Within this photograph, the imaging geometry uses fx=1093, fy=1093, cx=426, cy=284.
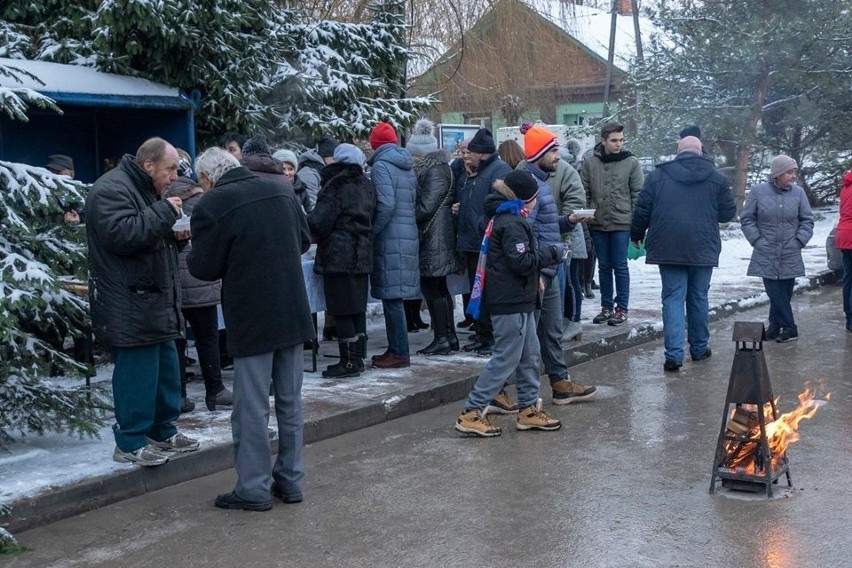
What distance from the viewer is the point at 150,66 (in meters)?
10.4

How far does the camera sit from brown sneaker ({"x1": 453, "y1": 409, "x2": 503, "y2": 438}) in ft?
24.1

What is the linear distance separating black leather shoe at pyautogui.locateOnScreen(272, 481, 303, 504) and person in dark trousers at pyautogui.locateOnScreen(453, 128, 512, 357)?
3.51 m

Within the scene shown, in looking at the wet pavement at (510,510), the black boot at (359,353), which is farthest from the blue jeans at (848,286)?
the black boot at (359,353)

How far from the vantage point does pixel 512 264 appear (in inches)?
279

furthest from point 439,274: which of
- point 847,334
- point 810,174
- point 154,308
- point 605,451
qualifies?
point 810,174

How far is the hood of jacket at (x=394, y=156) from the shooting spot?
9.18 metres

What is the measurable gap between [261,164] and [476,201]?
11.4ft

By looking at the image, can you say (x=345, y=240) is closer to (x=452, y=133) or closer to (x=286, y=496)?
(x=286, y=496)

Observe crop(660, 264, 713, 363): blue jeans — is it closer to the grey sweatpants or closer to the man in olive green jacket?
the man in olive green jacket

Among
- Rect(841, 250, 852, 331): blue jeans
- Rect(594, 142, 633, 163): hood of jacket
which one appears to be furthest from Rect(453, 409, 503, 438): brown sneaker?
Rect(841, 250, 852, 331): blue jeans

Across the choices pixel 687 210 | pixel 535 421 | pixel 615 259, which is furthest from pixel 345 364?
pixel 615 259

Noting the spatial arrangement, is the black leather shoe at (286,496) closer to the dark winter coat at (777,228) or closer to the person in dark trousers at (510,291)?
the person in dark trousers at (510,291)

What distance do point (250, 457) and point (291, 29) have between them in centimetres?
720

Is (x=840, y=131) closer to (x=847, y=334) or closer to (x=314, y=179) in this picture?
(x=847, y=334)
